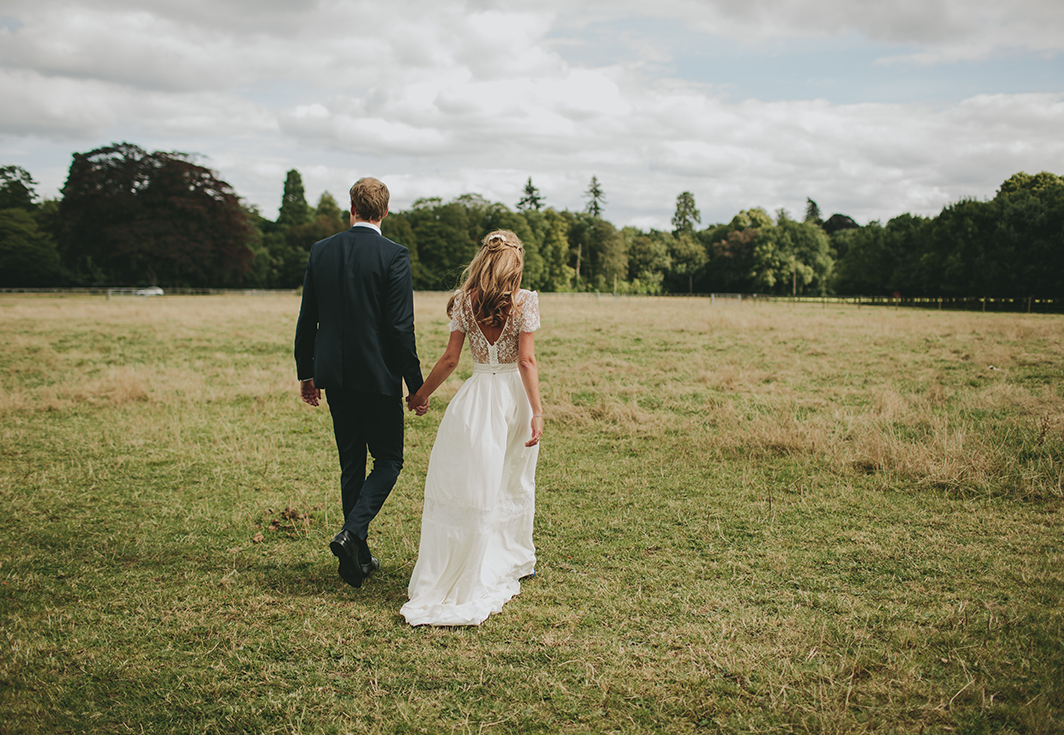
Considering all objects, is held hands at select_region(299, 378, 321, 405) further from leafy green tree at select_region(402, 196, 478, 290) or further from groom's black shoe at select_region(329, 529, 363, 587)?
leafy green tree at select_region(402, 196, 478, 290)

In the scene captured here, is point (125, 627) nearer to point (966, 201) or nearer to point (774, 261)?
point (966, 201)

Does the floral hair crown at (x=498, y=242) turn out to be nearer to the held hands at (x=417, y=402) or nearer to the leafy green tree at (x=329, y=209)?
the held hands at (x=417, y=402)

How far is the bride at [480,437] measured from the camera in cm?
409

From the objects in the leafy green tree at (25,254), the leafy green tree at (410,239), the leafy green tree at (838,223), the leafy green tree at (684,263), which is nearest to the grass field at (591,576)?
the leafy green tree at (410,239)

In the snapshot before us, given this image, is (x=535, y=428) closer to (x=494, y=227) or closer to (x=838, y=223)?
(x=494, y=227)

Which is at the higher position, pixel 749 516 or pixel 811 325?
pixel 811 325

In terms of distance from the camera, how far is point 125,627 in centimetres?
386

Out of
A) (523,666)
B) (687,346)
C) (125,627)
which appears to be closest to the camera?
(523,666)

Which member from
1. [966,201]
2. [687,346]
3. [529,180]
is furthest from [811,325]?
[529,180]

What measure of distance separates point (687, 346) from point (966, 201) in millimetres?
54048

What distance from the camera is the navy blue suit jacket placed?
4.27m

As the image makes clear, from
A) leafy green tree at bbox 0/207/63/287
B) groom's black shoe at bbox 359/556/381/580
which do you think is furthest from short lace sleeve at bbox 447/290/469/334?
leafy green tree at bbox 0/207/63/287

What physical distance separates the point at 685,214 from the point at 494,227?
207 ft

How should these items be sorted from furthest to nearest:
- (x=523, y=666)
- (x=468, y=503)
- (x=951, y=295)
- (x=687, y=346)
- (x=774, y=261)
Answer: (x=774, y=261) < (x=951, y=295) < (x=687, y=346) < (x=468, y=503) < (x=523, y=666)
